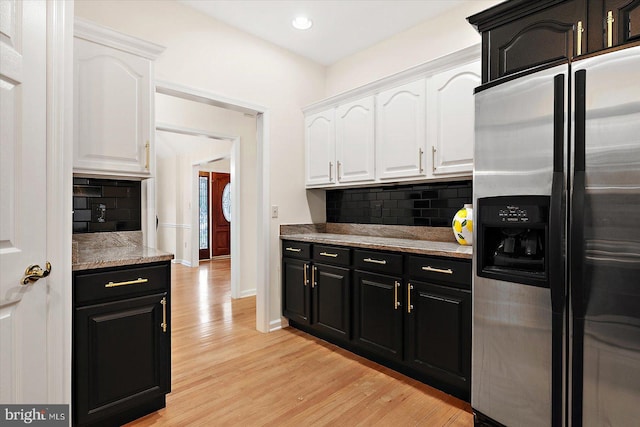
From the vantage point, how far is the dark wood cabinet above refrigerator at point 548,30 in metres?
1.46

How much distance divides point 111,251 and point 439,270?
7.12ft

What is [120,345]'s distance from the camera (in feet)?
5.88

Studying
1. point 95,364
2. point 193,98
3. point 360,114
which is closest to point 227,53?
point 193,98

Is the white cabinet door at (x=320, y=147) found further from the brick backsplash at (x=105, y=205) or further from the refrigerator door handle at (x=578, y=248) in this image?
the refrigerator door handle at (x=578, y=248)

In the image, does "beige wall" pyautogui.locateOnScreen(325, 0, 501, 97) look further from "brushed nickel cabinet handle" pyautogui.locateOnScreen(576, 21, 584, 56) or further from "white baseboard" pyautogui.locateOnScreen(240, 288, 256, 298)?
"white baseboard" pyautogui.locateOnScreen(240, 288, 256, 298)

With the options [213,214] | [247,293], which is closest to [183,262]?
[213,214]

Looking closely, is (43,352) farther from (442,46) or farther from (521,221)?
(442,46)

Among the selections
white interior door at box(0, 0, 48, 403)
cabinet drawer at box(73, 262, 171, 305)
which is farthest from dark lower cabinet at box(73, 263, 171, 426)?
white interior door at box(0, 0, 48, 403)

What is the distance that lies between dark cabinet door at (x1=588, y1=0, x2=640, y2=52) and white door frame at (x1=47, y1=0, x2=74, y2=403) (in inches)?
93.5

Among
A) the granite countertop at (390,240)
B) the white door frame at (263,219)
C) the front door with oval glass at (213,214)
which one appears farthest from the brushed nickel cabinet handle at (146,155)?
the front door with oval glass at (213,214)

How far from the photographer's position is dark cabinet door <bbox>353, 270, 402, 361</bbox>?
238 centimetres

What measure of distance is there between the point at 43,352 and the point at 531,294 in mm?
2207

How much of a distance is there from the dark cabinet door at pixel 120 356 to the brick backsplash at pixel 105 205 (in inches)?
33.2

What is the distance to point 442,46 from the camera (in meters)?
2.83
